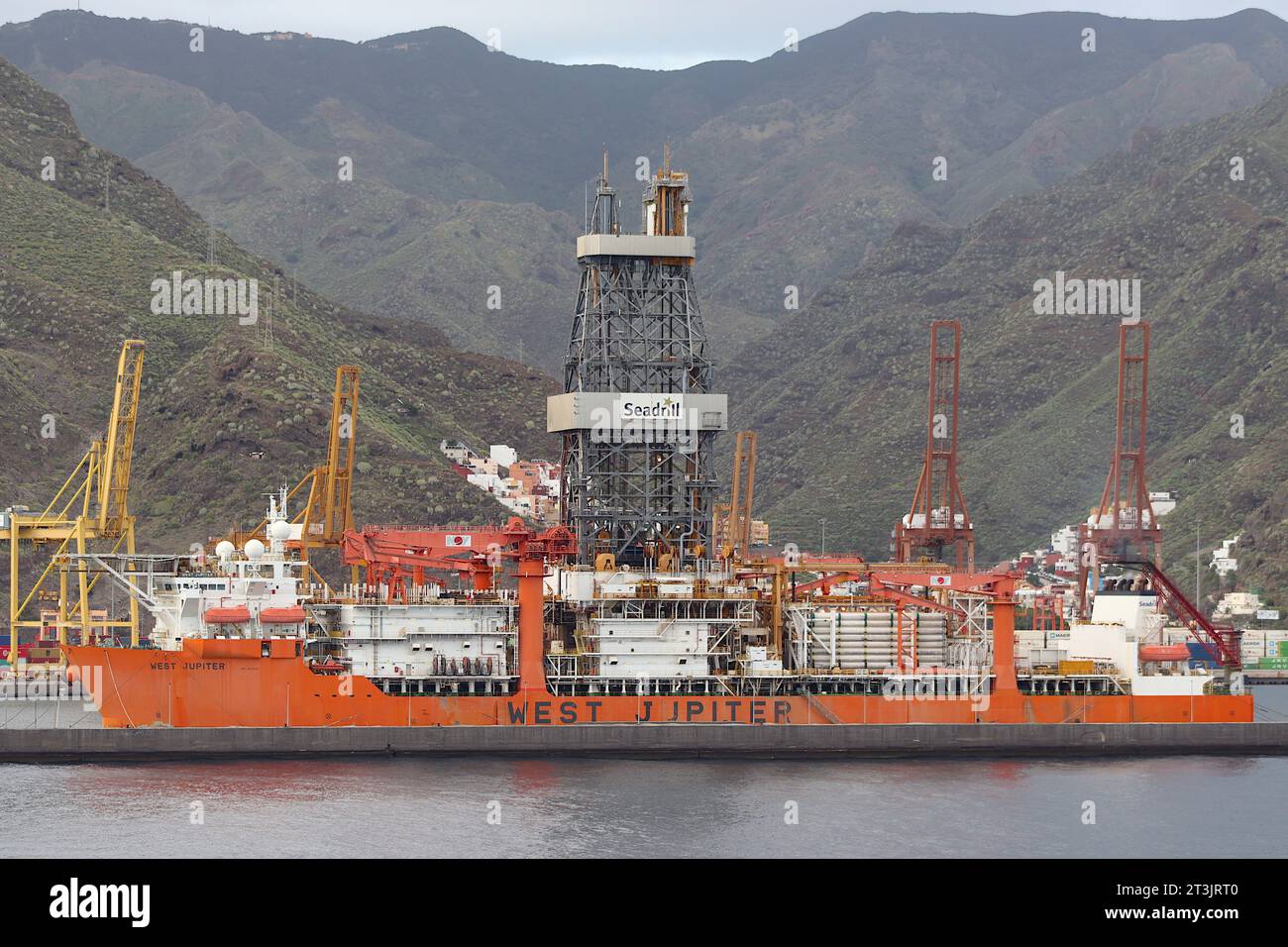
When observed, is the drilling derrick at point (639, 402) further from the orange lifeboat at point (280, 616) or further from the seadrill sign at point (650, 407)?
the orange lifeboat at point (280, 616)

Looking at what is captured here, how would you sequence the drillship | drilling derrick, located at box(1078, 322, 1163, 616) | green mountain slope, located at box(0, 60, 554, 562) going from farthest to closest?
green mountain slope, located at box(0, 60, 554, 562) → drilling derrick, located at box(1078, 322, 1163, 616) → the drillship

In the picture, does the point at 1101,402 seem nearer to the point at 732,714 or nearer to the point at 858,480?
the point at 858,480

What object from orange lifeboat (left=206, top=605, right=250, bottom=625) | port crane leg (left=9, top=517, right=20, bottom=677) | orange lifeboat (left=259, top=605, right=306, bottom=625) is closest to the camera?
orange lifeboat (left=206, top=605, right=250, bottom=625)

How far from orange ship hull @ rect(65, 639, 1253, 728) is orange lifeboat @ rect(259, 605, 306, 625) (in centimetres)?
75

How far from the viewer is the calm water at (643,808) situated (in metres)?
55.2

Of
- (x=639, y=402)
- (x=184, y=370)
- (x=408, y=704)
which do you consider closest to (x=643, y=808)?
(x=408, y=704)

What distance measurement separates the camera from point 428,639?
239 feet

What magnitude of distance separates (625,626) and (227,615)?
545 inches

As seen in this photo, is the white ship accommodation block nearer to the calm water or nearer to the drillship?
the drillship

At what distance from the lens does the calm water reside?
2172 inches

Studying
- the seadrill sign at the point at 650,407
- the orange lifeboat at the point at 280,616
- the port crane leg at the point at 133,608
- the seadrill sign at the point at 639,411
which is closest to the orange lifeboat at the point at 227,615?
the orange lifeboat at the point at 280,616

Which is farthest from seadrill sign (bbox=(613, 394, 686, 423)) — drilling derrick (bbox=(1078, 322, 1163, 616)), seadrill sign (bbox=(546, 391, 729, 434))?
drilling derrick (bbox=(1078, 322, 1163, 616))

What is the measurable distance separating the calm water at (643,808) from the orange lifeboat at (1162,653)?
16.9 ft

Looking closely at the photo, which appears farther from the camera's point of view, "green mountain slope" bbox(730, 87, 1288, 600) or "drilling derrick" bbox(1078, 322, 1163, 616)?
"green mountain slope" bbox(730, 87, 1288, 600)
